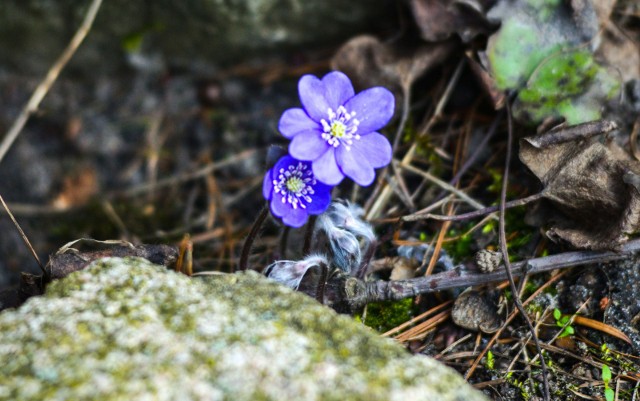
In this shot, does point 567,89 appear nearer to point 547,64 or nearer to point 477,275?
point 547,64

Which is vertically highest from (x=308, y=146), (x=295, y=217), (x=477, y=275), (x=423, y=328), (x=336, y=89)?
(x=336, y=89)

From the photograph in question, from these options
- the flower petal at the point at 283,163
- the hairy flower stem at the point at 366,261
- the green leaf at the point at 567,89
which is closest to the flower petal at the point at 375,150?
the flower petal at the point at 283,163

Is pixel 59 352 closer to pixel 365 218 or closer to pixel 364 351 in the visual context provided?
pixel 364 351

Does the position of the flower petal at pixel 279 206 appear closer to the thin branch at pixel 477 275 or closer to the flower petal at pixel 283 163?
the flower petal at pixel 283 163

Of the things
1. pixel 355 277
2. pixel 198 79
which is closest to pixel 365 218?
pixel 355 277

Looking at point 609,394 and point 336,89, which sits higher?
point 336,89

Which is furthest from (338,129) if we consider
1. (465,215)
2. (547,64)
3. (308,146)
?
(547,64)

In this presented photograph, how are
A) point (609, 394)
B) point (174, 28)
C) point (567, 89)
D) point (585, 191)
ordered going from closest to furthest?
point (609, 394), point (585, 191), point (567, 89), point (174, 28)

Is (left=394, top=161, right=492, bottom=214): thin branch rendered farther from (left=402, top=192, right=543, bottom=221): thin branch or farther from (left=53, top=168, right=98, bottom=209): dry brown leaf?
(left=53, top=168, right=98, bottom=209): dry brown leaf
